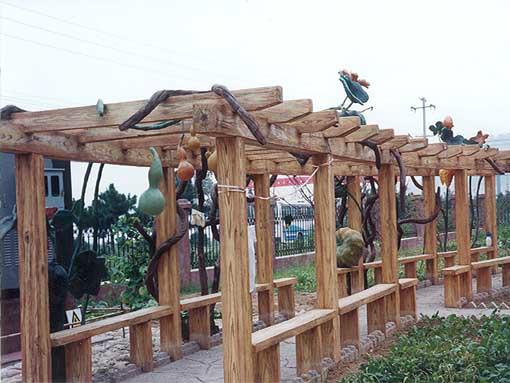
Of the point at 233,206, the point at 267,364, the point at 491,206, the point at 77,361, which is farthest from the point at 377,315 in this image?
the point at 491,206

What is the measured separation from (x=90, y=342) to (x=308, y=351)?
192 centimetres

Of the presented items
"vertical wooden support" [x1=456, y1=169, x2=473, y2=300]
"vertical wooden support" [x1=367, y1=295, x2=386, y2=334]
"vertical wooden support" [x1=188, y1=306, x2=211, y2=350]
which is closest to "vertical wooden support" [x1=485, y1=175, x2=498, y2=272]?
"vertical wooden support" [x1=456, y1=169, x2=473, y2=300]

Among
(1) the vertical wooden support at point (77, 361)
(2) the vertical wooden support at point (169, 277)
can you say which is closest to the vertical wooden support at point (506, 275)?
(2) the vertical wooden support at point (169, 277)

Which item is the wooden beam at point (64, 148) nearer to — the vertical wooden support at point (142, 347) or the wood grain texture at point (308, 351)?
the vertical wooden support at point (142, 347)

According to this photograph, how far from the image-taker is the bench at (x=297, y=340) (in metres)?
5.02

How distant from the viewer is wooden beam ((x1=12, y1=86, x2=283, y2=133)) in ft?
14.4

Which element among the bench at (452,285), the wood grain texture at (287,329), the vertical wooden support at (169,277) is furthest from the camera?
the bench at (452,285)

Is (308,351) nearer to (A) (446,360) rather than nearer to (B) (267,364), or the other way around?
(B) (267,364)

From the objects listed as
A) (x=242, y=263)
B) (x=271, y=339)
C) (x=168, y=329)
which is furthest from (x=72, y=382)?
(x=242, y=263)

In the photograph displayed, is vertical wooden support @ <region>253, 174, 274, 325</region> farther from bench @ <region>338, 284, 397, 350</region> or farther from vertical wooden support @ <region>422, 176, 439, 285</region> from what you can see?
vertical wooden support @ <region>422, 176, 439, 285</region>

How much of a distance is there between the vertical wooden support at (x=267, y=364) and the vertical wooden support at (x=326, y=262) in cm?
115

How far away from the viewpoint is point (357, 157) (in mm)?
7473

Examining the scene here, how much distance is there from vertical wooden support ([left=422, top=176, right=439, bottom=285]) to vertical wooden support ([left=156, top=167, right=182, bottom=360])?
21.2ft

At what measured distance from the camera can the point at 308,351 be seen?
5.97 m
